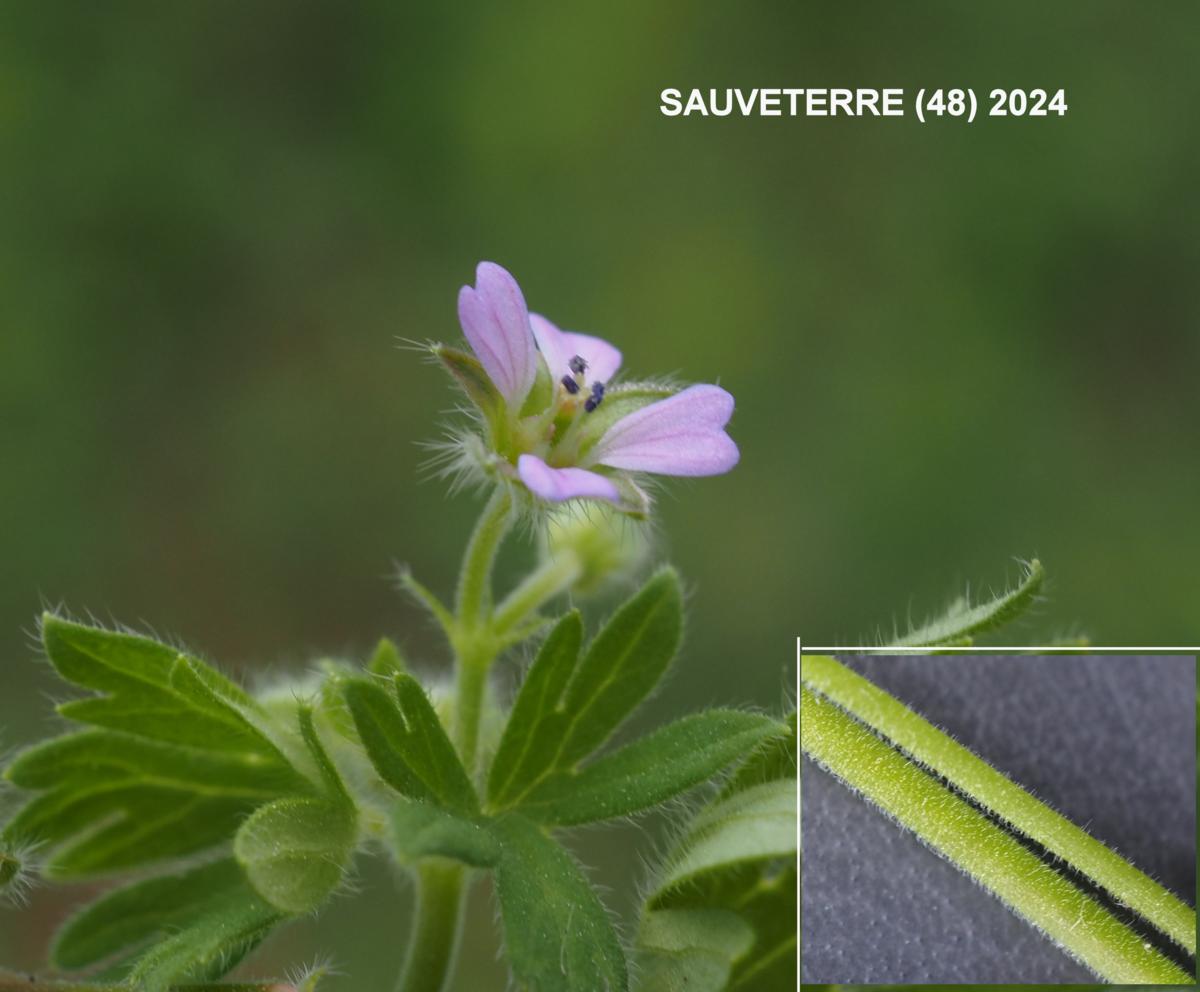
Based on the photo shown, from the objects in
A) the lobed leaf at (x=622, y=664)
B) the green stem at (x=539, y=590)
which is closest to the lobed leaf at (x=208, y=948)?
the lobed leaf at (x=622, y=664)

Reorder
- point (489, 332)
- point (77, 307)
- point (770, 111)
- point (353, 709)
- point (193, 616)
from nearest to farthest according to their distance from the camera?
point (353, 709) < point (489, 332) < point (193, 616) < point (77, 307) < point (770, 111)

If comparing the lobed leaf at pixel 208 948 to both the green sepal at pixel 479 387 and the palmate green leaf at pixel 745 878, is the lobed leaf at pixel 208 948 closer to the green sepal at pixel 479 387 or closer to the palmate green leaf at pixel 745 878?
the palmate green leaf at pixel 745 878

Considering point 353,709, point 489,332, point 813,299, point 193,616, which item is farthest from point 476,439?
point 813,299

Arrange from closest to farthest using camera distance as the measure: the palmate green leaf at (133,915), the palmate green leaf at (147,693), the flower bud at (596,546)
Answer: the palmate green leaf at (147,693)
the palmate green leaf at (133,915)
the flower bud at (596,546)

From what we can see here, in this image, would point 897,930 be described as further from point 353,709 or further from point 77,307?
point 77,307

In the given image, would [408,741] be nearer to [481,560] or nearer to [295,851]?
[295,851]

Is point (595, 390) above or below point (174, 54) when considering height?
below
